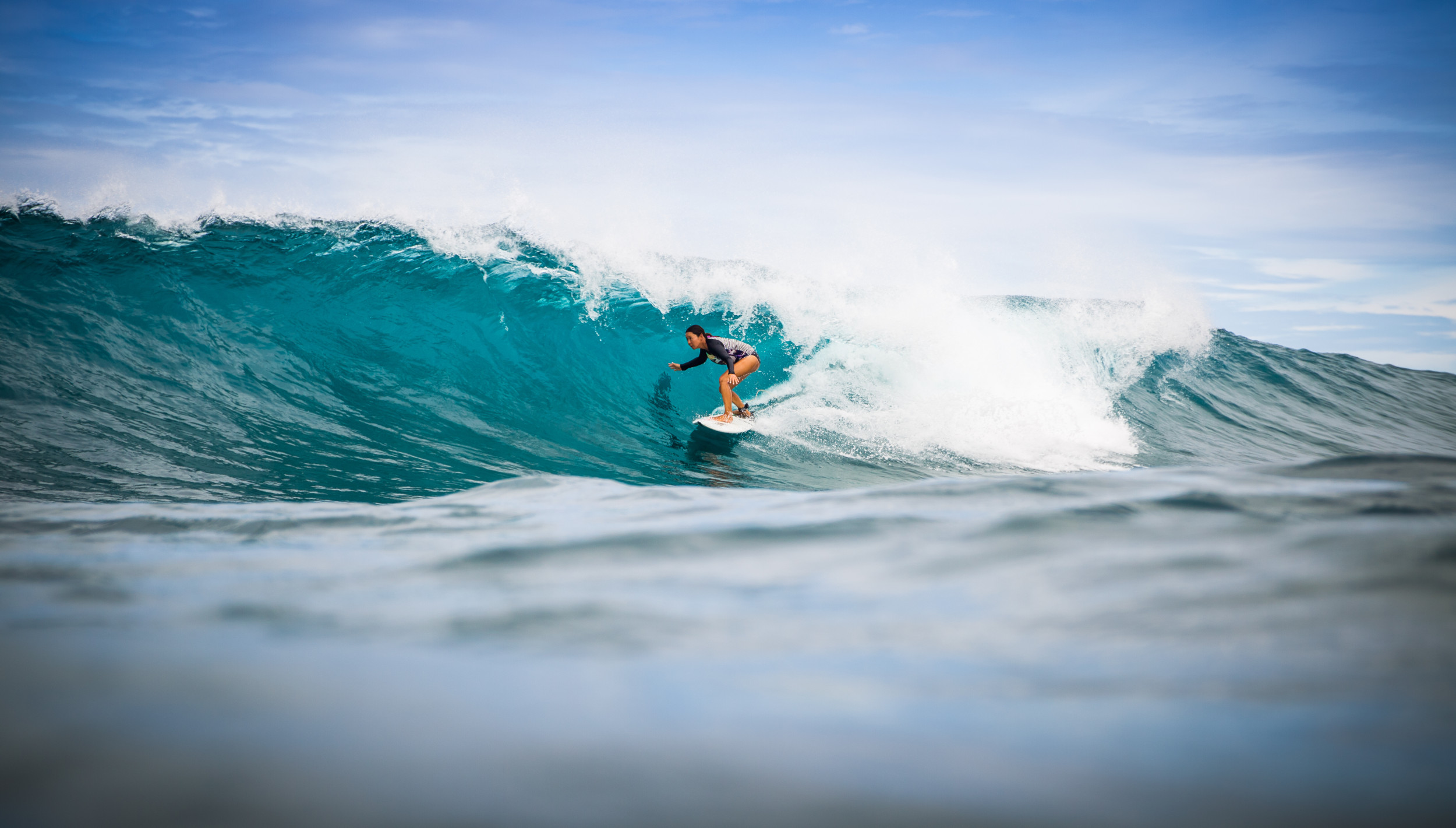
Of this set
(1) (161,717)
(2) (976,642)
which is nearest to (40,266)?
(1) (161,717)

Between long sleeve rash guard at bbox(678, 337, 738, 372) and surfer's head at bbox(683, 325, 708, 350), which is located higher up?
surfer's head at bbox(683, 325, 708, 350)

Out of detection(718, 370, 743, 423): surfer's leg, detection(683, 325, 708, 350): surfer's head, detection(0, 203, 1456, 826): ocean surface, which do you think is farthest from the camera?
detection(718, 370, 743, 423): surfer's leg

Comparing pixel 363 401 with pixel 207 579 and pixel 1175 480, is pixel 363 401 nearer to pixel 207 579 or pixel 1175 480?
pixel 207 579

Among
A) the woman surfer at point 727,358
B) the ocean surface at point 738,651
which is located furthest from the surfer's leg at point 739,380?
the ocean surface at point 738,651

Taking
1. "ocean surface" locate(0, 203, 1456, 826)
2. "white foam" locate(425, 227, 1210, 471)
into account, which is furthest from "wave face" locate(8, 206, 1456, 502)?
"ocean surface" locate(0, 203, 1456, 826)

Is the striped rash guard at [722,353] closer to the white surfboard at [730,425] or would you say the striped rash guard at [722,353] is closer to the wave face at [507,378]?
the white surfboard at [730,425]

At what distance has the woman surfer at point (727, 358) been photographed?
818 cm

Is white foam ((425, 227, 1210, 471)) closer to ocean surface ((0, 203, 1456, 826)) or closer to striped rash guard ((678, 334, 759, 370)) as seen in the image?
striped rash guard ((678, 334, 759, 370))

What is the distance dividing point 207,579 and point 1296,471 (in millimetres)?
3905

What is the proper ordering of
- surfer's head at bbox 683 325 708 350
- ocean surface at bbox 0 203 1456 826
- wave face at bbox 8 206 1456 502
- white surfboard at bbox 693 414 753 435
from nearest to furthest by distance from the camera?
1. ocean surface at bbox 0 203 1456 826
2. wave face at bbox 8 206 1456 502
3. surfer's head at bbox 683 325 708 350
4. white surfboard at bbox 693 414 753 435

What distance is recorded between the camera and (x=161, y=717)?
1.07 m

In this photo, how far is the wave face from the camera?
6500 millimetres

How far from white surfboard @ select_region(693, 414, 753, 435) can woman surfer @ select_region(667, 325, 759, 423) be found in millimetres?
49

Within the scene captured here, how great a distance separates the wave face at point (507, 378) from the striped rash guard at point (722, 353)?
34.4 inches
